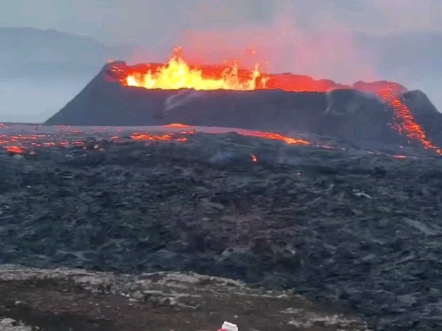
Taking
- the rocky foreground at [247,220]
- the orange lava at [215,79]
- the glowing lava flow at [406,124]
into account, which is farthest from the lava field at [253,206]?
the orange lava at [215,79]

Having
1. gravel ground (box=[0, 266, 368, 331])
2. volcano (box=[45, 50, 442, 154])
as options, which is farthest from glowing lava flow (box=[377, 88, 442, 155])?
gravel ground (box=[0, 266, 368, 331])

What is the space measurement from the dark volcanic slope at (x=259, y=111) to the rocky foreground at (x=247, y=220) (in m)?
11.6

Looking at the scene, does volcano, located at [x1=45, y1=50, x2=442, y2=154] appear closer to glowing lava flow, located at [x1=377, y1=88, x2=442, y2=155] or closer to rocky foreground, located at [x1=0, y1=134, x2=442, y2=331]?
glowing lava flow, located at [x1=377, y1=88, x2=442, y2=155]

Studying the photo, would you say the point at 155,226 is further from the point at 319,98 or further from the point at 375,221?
the point at 319,98

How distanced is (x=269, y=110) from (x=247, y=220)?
22.4 metres

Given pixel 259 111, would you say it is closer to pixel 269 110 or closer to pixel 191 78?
pixel 269 110

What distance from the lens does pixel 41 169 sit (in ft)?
88.6

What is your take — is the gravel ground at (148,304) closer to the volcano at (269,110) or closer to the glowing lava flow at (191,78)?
the volcano at (269,110)

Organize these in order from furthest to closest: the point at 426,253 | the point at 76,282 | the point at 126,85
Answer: the point at 126,85 → the point at 426,253 → the point at 76,282

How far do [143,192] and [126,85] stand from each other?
77.3ft

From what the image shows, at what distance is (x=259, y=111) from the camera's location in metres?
43.0

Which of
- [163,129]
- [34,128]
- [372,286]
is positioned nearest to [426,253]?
[372,286]

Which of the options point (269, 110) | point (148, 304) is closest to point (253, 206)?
point (148, 304)

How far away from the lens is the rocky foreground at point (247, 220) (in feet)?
55.3
